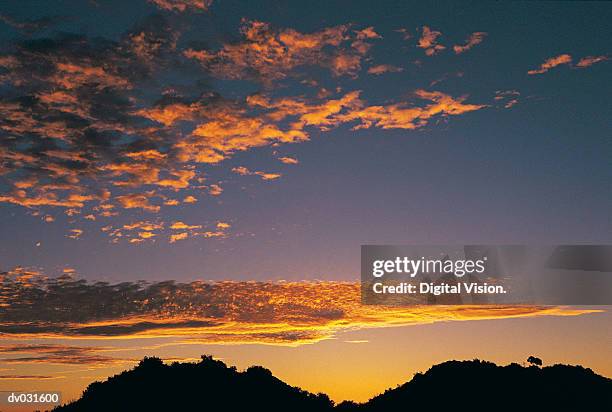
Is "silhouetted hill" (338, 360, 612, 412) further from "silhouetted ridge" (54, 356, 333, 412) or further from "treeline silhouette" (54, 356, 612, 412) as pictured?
"silhouetted ridge" (54, 356, 333, 412)

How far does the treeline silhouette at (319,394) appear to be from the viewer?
5650 inches

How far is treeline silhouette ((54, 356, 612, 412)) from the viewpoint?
143500 mm

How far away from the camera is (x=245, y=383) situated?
15575 cm

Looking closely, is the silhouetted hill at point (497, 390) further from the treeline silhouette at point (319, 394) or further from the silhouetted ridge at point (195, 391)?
the silhouetted ridge at point (195, 391)

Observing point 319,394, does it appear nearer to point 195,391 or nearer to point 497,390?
point 195,391

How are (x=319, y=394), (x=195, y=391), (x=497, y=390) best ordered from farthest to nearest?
(x=319, y=394) < (x=497, y=390) < (x=195, y=391)

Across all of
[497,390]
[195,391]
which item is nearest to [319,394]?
[195,391]

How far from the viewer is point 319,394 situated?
158500mm

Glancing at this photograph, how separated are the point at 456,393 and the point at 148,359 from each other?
7773 cm

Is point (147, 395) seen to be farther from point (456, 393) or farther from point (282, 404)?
point (456, 393)

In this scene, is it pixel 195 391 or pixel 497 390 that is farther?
pixel 497 390

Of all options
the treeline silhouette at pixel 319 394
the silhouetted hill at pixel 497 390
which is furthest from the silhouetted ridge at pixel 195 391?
the silhouetted hill at pixel 497 390

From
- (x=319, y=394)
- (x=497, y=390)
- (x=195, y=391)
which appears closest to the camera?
(x=195, y=391)

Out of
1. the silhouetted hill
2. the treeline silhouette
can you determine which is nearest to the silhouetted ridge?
the treeline silhouette
